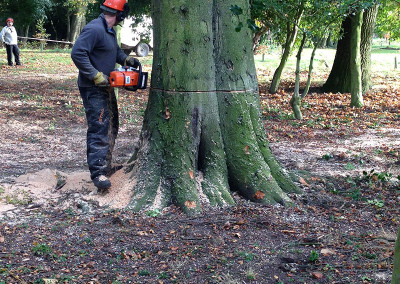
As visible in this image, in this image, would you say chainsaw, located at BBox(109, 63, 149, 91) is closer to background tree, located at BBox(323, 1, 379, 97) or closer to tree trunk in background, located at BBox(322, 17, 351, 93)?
background tree, located at BBox(323, 1, 379, 97)

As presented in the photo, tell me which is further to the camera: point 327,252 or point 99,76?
point 99,76

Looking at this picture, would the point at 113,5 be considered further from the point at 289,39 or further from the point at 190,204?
the point at 289,39

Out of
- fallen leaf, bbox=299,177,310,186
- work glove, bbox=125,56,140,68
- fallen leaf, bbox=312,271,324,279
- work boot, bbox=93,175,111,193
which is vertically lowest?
fallen leaf, bbox=312,271,324,279

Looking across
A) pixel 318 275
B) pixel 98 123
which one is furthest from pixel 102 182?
pixel 318 275

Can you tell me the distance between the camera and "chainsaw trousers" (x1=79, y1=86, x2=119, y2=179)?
18.7 ft

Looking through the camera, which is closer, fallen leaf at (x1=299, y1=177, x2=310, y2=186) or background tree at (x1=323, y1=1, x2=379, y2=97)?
fallen leaf at (x1=299, y1=177, x2=310, y2=186)

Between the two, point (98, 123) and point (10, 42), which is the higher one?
point (10, 42)

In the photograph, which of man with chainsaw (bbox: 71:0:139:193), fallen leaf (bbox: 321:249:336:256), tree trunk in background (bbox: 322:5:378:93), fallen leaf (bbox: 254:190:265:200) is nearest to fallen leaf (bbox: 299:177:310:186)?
fallen leaf (bbox: 254:190:265:200)

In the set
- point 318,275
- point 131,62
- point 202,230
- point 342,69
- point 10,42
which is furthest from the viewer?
point 10,42

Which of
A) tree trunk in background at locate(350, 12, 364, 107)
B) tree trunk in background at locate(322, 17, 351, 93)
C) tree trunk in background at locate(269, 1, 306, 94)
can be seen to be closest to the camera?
tree trunk in background at locate(269, 1, 306, 94)

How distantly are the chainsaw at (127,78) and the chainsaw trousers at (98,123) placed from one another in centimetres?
28

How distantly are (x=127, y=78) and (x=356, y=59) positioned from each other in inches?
368

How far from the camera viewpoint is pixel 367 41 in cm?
1616

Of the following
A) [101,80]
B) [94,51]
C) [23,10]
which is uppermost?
[23,10]
